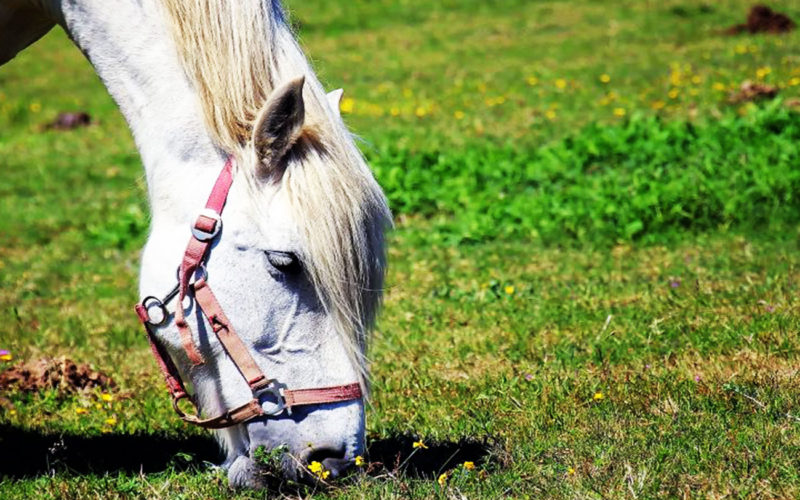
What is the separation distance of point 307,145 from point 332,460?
934 millimetres

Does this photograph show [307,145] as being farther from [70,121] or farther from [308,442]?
[70,121]

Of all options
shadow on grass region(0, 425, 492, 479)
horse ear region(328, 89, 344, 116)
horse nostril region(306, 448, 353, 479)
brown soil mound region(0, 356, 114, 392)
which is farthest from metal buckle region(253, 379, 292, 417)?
brown soil mound region(0, 356, 114, 392)

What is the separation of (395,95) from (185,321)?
10457 millimetres

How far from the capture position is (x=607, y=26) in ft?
52.0

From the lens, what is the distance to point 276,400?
2.94 meters

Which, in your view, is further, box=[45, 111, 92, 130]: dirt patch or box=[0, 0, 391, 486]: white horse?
box=[45, 111, 92, 130]: dirt patch

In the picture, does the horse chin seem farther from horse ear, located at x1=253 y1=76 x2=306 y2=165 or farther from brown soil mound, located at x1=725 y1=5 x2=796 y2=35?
brown soil mound, located at x1=725 y1=5 x2=796 y2=35

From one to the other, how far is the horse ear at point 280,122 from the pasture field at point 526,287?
44cm

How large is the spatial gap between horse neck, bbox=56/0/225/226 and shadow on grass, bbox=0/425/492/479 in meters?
0.99

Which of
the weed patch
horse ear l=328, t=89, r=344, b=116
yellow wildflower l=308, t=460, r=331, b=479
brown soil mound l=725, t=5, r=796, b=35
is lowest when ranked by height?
the weed patch

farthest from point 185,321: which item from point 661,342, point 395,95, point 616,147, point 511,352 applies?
point 395,95

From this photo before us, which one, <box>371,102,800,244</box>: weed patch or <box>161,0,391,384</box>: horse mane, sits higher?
<box>161,0,391,384</box>: horse mane

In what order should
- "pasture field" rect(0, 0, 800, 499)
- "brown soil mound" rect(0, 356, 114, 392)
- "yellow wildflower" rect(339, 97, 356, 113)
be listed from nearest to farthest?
1. "pasture field" rect(0, 0, 800, 499)
2. "brown soil mound" rect(0, 356, 114, 392)
3. "yellow wildflower" rect(339, 97, 356, 113)

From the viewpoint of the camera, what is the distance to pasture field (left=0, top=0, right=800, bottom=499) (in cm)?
334
